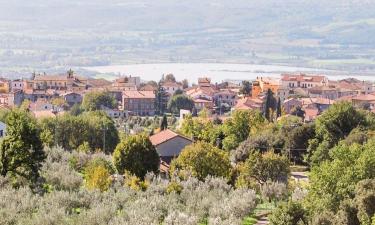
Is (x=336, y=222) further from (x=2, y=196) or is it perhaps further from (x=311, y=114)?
(x=311, y=114)

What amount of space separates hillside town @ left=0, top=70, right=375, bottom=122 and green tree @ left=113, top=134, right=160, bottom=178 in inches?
1470

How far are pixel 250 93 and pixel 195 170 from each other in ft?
190

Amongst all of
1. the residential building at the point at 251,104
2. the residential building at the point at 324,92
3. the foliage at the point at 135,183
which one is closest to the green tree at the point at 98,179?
the foliage at the point at 135,183

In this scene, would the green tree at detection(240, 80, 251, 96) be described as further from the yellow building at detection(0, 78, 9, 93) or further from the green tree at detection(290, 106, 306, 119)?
the yellow building at detection(0, 78, 9, 93)

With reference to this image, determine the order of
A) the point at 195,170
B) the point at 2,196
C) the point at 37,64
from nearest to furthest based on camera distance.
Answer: the point at 2,196 < the point at 195,170 < the point at 37,64

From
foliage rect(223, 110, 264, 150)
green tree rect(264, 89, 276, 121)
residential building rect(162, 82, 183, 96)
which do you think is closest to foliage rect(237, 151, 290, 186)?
foliage rect(223, 110, 264, 150)

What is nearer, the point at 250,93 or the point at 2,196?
the point at 2,196

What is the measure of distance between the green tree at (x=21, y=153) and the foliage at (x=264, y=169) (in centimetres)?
723

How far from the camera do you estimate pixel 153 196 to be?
24.7m

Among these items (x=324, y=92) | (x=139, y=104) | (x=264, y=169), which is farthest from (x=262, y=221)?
(x=324, y=92)

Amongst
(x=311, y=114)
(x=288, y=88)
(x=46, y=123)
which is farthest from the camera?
(x=288, y=88)

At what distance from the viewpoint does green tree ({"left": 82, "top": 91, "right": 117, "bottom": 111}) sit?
72000 millimetres

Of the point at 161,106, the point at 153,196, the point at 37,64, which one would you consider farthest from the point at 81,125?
the point at 37,64

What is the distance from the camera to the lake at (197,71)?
157125 millimetres
